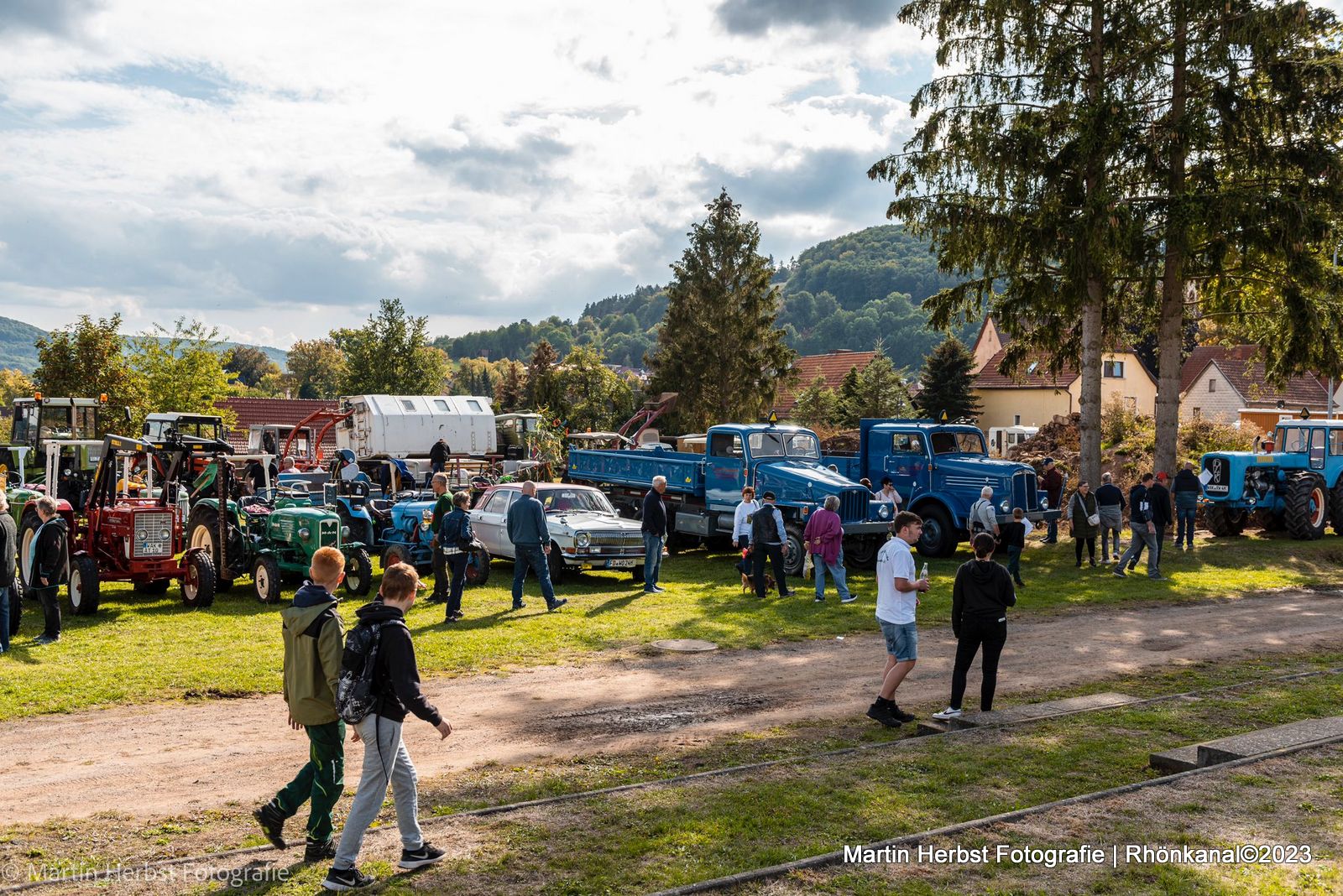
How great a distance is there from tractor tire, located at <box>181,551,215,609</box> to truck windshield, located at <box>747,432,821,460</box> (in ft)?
33.4

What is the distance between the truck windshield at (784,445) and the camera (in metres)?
21.3

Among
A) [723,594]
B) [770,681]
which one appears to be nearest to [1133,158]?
[723,594]

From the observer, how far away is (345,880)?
569cm

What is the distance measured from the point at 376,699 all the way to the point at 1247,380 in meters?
57.6

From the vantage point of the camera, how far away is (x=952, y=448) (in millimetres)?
22422

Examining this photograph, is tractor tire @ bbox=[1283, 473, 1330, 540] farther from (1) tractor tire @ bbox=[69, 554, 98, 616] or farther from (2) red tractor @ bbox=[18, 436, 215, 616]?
(1) tractor tire @ bbox=[69, 554, 98, 616]

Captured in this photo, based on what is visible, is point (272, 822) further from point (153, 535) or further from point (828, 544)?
point (828, 544)

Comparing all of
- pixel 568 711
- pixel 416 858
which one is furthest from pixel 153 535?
pixel 416 858

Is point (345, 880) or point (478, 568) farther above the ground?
point (478, 568)

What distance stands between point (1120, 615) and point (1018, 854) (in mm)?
10717

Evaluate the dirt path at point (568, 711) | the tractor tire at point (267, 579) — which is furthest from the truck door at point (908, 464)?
the tractor tire at point (267, 579)

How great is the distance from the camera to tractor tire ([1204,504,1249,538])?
25.4 metres

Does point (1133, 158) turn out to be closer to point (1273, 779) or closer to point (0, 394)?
point (1273, 779)

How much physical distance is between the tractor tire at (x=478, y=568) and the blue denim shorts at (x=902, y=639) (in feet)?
28.9
